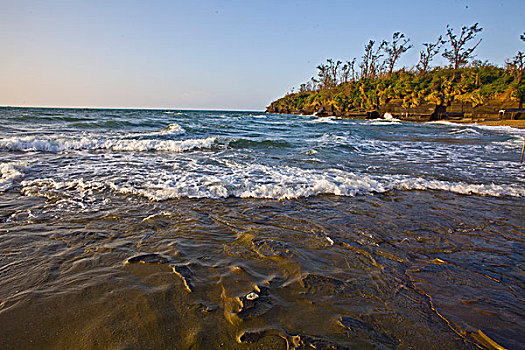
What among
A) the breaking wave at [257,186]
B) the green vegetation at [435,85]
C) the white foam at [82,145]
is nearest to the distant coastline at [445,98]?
the green vegetation at [435,85]

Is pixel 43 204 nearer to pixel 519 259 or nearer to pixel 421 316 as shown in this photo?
pixel 421 316

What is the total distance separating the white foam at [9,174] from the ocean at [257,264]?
0.06 m

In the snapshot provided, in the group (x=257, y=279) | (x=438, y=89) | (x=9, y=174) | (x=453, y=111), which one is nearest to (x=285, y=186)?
(x=257, y=279)

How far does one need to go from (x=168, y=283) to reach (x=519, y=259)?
11.3ft

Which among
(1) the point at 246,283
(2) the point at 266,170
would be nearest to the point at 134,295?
(1) the point at 246,283

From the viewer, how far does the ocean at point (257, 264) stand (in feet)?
5.30

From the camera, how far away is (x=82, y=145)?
923 centimetres

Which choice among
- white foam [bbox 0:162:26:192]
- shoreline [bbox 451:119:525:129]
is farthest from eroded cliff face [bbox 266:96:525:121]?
white foam [bbox 0:162:26:192]

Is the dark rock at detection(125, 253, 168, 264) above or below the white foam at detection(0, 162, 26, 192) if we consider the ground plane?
below

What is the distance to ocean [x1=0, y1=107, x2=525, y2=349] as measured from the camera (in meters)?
1.61

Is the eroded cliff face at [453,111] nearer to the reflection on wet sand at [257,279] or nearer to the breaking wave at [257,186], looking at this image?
the breaking wave at [257,186]

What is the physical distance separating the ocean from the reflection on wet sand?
13 mm

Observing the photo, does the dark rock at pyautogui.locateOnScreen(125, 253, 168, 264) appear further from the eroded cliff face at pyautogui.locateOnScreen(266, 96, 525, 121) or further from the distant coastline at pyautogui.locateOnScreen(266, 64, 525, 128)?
the eroded cliff face at pyautogui.locateOnScreen(266, 96, 525, 121)

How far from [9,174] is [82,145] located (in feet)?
14.9
